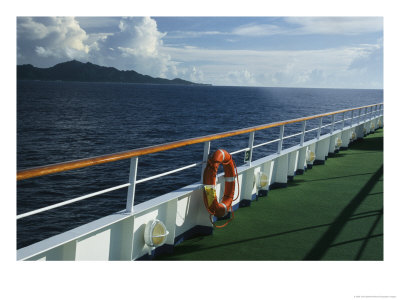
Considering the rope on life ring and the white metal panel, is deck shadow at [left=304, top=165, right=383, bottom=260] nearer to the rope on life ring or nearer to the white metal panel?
the rope on life ring

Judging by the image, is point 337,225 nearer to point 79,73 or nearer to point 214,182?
point 214,182

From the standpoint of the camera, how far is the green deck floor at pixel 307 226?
3.04 m

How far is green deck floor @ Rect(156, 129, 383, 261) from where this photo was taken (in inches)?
120

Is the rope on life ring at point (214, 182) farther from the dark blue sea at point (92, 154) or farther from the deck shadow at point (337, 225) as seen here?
the dark blue sea at point (92, 154)

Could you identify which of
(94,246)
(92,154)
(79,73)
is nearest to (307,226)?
(94,246)

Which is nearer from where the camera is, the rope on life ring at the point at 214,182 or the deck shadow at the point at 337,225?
the deck shadow at the point at 337,225

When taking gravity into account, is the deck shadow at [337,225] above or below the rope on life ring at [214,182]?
below

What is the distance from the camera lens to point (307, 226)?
12.0 ft

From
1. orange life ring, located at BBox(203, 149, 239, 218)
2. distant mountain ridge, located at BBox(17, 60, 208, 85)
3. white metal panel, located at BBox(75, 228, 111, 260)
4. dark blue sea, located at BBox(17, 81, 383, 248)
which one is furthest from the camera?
distant mountain ridge, located at BBox(17, 60, 208, 85)

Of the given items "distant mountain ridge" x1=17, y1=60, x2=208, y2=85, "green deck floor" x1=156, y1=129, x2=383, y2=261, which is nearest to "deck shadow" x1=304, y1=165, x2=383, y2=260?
"green deck floor" x1=156, y1=129, x2=383, y2=261

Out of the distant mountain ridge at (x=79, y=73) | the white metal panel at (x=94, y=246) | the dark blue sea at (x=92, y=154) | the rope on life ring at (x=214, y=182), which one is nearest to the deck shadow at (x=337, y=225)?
the rope on life ring at (x=214, y=182)

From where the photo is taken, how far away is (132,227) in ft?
8.70
